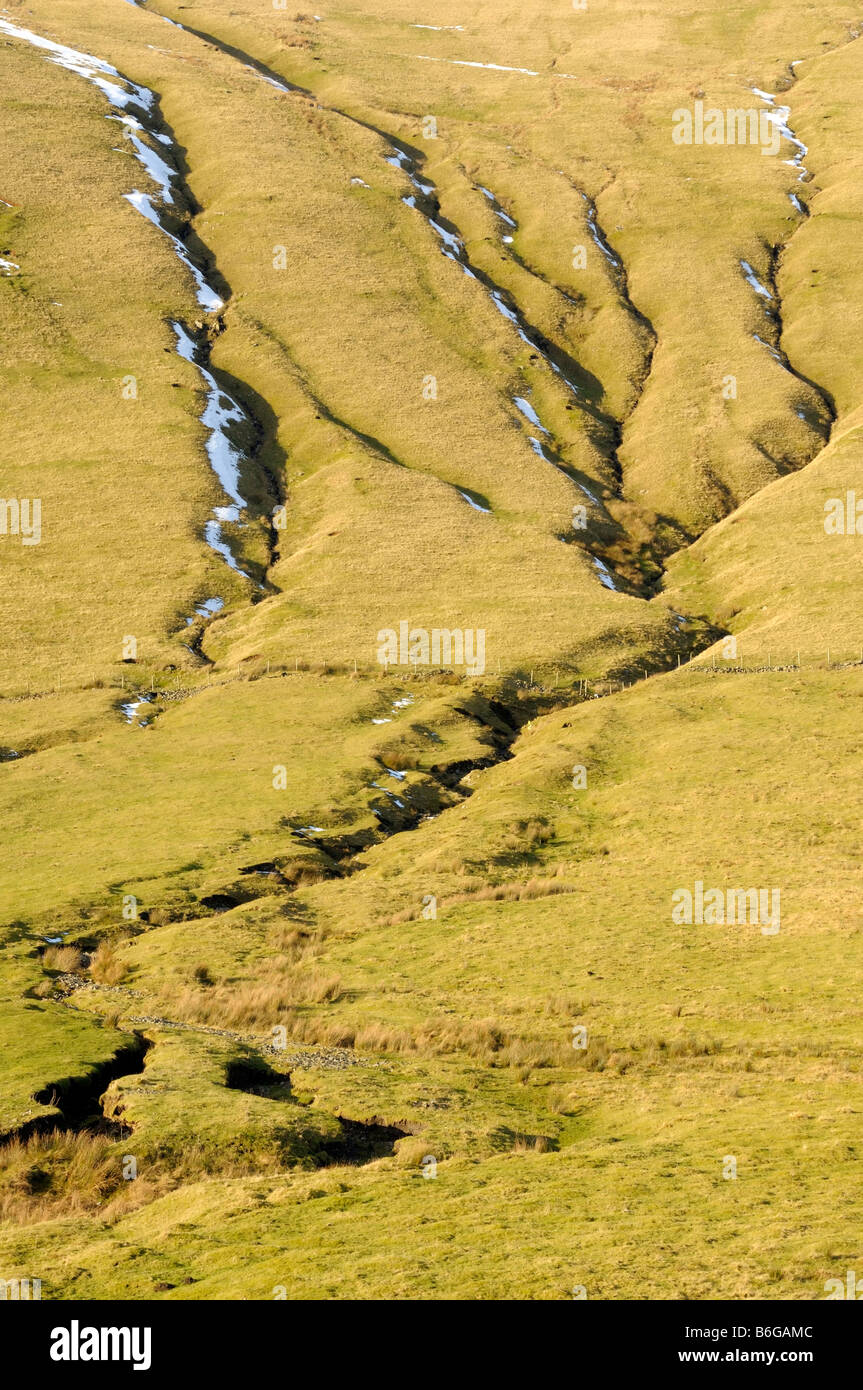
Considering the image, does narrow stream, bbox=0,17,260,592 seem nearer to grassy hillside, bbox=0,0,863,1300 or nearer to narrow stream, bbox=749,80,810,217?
grassy hillside, bbox=0,0,863,1300

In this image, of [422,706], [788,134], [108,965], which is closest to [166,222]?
[788,134]

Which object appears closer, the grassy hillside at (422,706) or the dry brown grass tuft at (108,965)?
the grassy hillside at (422,706)

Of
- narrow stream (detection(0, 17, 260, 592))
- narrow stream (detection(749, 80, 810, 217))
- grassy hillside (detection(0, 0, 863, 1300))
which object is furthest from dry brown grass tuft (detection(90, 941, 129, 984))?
narrow stream (detection(749, 80, 810, 217))

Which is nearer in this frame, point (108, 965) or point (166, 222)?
point (108, 965)

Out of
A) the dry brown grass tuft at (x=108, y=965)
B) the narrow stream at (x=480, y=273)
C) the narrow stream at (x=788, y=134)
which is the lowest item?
the dry brown grass tuft at (x=108, y=965)

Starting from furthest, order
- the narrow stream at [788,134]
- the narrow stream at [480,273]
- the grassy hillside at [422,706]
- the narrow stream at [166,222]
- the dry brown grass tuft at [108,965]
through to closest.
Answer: the narrow stream at [788,134] → the narrow stream at [480,273] → the narrow stream at [166,222] → the dry brown grass tuft at [108,965] → the grassy hillside at [422,706]

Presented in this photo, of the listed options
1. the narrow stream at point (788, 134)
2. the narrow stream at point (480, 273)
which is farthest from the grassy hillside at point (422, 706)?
the narrow stream at point (788, 134)

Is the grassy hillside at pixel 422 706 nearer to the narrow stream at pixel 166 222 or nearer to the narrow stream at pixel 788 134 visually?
the narrow stream at pixel 166 222

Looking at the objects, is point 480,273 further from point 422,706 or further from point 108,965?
point 108,965

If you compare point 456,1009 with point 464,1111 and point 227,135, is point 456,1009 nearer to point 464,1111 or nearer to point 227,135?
point 464,1111

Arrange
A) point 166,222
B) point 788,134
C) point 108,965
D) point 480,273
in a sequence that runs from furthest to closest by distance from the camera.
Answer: point 788,134 < point 166,222 < point 480,273 < point 108,965

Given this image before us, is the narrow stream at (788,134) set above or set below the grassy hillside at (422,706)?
above
